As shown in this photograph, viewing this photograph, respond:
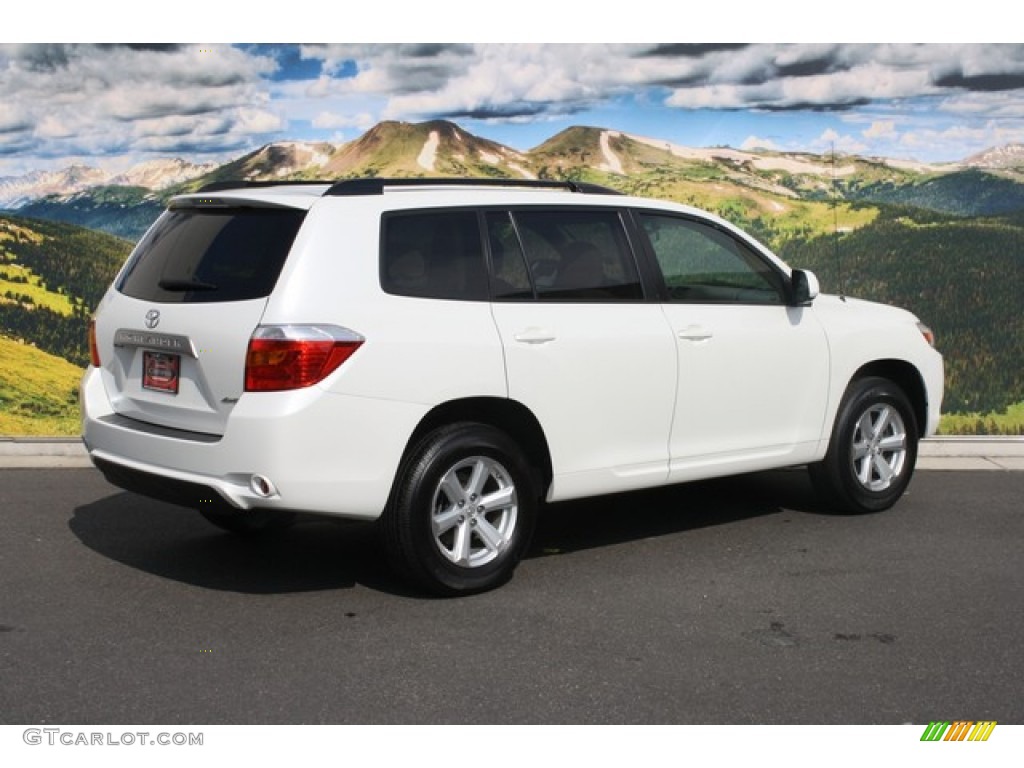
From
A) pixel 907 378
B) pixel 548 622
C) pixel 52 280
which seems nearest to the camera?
pixel 548 622

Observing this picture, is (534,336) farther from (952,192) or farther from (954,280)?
(952,192)

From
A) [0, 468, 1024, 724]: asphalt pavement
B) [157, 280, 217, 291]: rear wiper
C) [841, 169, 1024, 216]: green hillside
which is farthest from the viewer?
[841, 169, 1024, 216]: green hillside

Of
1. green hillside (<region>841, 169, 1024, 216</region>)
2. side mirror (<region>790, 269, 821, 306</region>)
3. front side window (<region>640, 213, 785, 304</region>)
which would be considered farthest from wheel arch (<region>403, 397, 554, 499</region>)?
green hillside (<region>841, 169, 1024, 216</region>)

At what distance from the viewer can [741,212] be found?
11.9 meters

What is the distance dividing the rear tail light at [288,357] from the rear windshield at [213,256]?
0.80 feet

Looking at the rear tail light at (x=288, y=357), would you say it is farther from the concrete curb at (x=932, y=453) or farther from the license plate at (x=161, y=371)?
the concrete curb at (x=932, y=453)

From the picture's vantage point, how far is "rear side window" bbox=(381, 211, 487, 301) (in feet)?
19.8

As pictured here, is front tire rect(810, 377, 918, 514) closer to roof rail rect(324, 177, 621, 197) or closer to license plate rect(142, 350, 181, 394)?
roof rail rect(324, 177, 621, 197)

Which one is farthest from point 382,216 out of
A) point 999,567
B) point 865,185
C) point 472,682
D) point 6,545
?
point 865,185

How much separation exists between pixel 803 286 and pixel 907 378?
1.17m

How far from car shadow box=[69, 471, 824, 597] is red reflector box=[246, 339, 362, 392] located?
665mm

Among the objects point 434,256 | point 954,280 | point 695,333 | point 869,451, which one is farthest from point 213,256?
point 954,280

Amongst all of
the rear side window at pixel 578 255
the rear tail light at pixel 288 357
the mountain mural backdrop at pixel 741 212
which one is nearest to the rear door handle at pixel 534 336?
the rear side window at pixel 578 255

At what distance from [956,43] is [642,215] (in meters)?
5.49
